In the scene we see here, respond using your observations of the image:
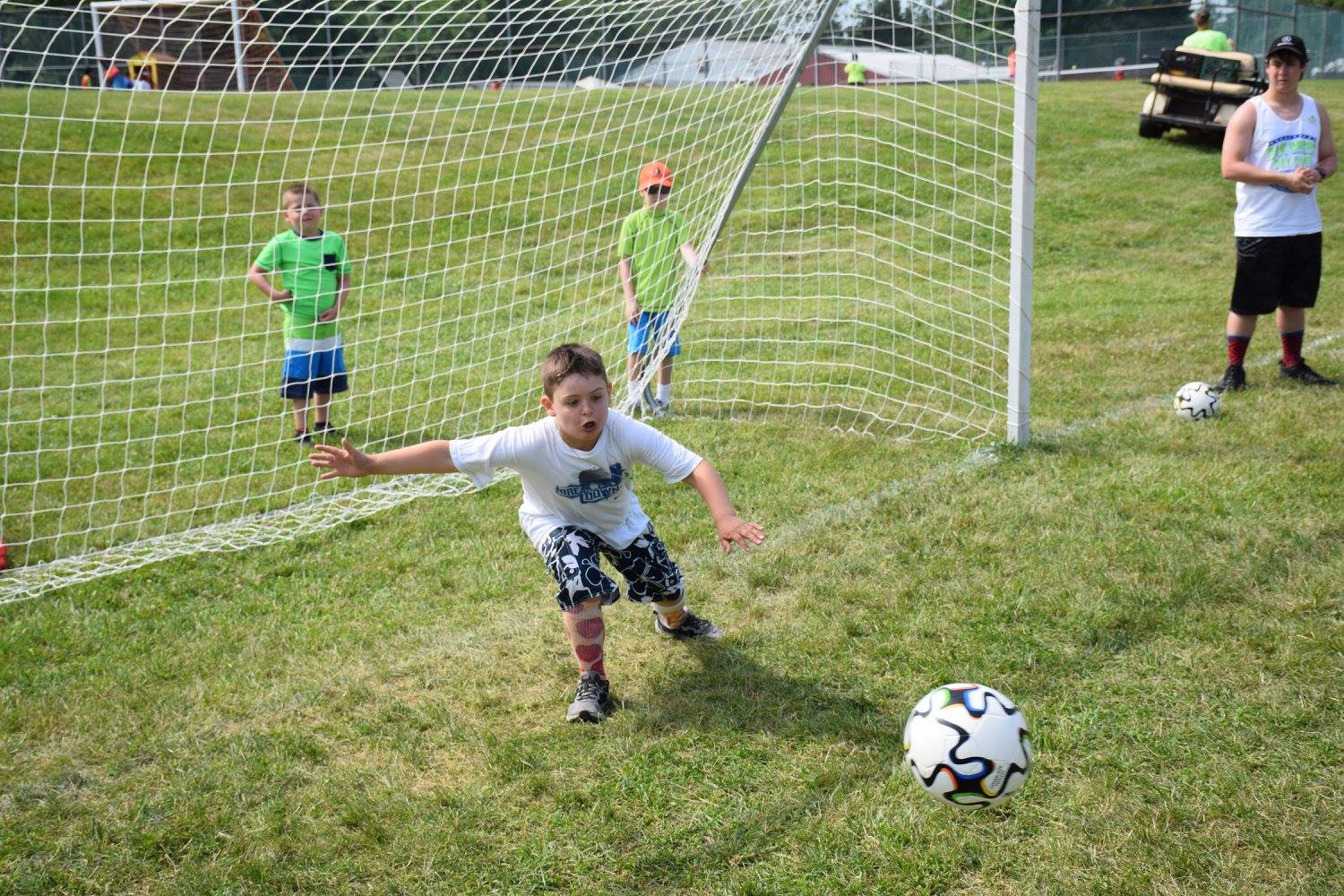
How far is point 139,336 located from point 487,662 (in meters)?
8.77

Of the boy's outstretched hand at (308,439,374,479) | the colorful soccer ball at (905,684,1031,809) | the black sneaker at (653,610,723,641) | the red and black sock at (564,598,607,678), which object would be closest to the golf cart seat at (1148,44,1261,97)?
the black sneaker at (653,610,723,641)

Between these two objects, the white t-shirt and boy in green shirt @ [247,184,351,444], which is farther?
boy in green shirt @ [247,184,351,444]

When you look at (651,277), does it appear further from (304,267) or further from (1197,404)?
(1197,404)

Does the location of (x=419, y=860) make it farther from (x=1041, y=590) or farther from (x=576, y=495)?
(x=1041, y=590)

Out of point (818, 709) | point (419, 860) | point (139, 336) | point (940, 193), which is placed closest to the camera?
point (419, 860)

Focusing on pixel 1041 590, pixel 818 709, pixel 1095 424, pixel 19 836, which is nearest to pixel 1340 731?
pixel 1041 590

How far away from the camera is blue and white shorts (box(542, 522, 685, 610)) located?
385 cm

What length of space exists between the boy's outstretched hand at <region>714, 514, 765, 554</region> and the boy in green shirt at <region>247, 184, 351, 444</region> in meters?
4.38

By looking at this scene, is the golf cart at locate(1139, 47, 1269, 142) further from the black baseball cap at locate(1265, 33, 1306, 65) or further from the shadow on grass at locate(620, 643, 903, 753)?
the shadow on grass at locate(620, 643, 903, 753)

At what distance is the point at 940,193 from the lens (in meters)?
→ 14.6

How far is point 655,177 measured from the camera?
24.1 feet

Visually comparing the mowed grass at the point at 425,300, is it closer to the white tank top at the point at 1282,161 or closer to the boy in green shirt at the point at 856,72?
the boy in green shirt at the point at 856,72

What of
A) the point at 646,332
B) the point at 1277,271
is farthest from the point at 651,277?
the point at 1277,271

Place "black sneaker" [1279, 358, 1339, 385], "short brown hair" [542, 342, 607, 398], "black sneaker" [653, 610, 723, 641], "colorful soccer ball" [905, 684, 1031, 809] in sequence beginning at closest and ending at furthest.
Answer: "colorful soccer ball" [905, 684, 1031, 809], "short brown hair" [542, 342, 607, 398], "black sneaker" [653, 610, 723, 641], "black sneaker" [1279, 358, 1339, 385]
